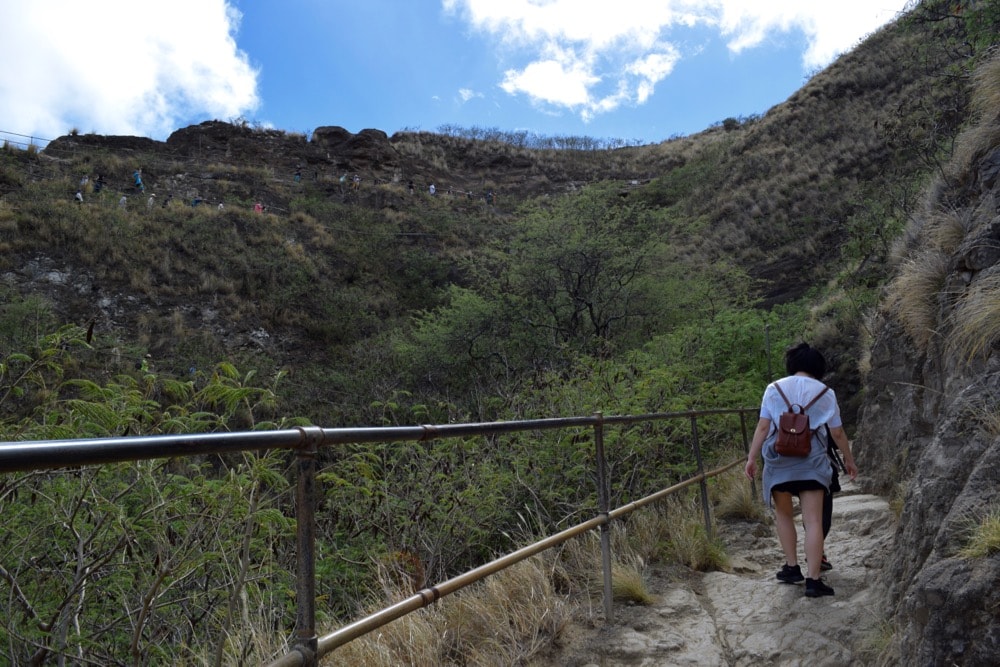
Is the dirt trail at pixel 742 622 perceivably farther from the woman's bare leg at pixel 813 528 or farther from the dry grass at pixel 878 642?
the woman's bare leg at pixel 813 528

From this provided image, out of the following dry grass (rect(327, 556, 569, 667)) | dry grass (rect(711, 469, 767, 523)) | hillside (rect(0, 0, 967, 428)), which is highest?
hillside (rect(0, 0, 967, 428))

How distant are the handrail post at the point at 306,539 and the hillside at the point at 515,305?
4.96 ft

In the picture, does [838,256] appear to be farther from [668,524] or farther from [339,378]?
[668,524]

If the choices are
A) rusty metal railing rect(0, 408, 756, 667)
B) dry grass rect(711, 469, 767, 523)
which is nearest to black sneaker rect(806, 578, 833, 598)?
rusty metal railing rect(0, 408, 756, 667)

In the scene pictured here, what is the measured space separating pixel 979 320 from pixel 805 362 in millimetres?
1132

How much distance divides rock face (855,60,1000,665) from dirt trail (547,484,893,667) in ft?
1.27

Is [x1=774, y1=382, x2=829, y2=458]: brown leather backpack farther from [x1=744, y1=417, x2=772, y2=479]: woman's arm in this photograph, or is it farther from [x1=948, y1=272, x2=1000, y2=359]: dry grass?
[x1=948, y1=272, x2=1000, y2=359]: dry grass

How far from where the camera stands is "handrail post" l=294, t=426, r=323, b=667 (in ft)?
5.59

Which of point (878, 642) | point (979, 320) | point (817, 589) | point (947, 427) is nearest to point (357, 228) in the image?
point (817, 589)

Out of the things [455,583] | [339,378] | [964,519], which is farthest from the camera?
[339,378]

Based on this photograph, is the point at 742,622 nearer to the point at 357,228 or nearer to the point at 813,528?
the point at 813,528

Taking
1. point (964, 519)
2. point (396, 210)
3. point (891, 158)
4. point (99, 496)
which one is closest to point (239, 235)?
point (396, 210)

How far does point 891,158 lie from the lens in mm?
30531

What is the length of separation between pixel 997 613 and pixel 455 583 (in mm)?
1743
